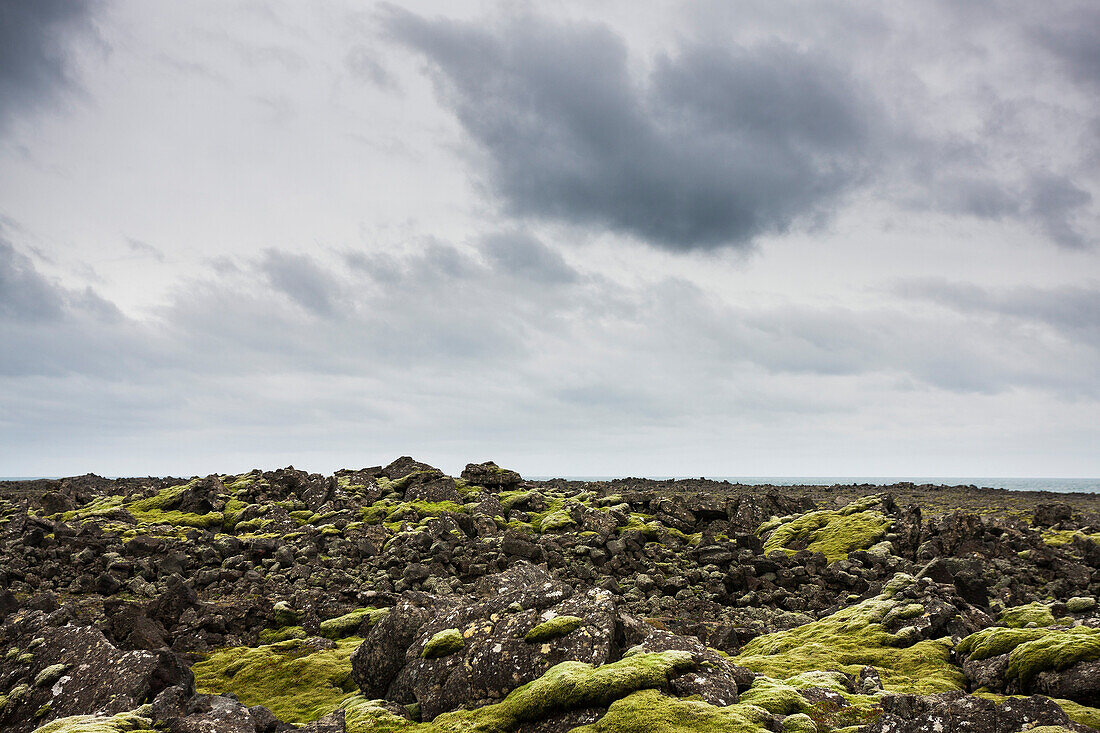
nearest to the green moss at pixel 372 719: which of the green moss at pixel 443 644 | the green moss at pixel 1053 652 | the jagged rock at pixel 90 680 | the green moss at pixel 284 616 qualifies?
the green moss at pixel 443 644

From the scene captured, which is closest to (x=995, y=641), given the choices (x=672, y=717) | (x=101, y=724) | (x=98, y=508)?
(x=672, y=717)

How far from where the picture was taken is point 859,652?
60.7 feet

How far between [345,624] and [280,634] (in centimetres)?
235

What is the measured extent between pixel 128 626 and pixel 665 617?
19196mm

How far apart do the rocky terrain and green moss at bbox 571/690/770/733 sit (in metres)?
0.05

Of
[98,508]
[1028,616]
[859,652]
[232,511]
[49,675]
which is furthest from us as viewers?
[98,508]

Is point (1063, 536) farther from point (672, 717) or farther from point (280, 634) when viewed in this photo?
point (280, 634)

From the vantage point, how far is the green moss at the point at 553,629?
45.6ft

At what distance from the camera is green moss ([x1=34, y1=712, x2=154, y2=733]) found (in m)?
12.0

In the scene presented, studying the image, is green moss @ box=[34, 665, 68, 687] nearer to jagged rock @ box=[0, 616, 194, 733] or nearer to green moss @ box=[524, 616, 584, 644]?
jagged rock @ box=[0, 616, 194, 733]

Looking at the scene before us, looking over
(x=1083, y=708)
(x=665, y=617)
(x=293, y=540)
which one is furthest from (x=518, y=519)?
(x=1083, y=708)

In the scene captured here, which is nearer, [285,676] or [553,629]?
[553,629]

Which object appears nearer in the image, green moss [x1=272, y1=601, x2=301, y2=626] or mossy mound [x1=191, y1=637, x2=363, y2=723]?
mossy mound [x1=191, y1=637, x2=363, y2=723]

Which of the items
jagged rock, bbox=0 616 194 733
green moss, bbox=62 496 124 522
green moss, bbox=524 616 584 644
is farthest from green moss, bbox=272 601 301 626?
green moss, bbox=62 496 124 522
